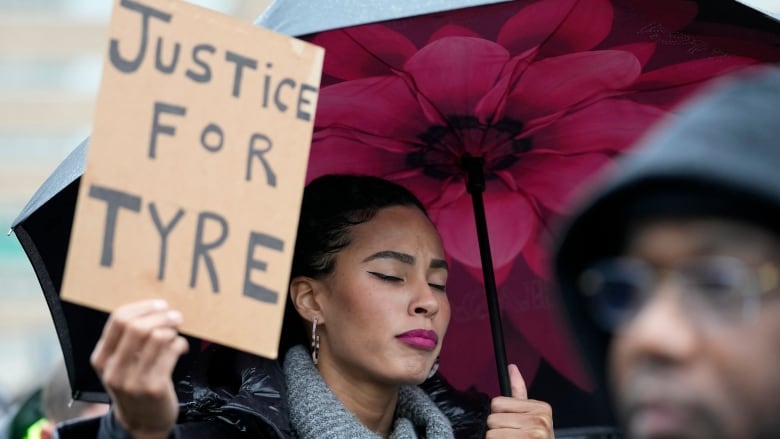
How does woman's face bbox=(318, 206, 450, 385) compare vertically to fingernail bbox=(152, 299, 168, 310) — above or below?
above

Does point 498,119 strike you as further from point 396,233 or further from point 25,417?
point 25,417

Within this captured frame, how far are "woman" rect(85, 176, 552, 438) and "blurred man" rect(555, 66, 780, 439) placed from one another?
1.60 metres

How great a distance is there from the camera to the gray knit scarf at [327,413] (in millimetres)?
3211

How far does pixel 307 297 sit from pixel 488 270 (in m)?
0.49

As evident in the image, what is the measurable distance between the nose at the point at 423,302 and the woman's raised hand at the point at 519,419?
280 millimetres

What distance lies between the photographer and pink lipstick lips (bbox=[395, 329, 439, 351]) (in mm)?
3246

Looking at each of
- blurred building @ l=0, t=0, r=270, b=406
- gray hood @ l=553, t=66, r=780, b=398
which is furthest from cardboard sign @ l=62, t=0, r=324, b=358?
blurred building @ l=0, t=0, r=270, b=406

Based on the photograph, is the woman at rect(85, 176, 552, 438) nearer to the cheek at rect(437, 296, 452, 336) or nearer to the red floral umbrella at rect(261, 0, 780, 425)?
the cheek at rect(437, 296, 452, 336)

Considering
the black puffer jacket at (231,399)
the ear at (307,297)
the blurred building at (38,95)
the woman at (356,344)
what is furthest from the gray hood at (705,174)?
the blurred building at (38,95)

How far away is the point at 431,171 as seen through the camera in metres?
3.76

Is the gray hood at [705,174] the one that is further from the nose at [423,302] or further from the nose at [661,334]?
the nose at [423,302]

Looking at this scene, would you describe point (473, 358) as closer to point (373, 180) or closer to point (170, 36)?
point (373, 180)

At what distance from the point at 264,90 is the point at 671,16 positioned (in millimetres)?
1086

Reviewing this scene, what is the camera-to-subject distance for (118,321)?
7.22ft
